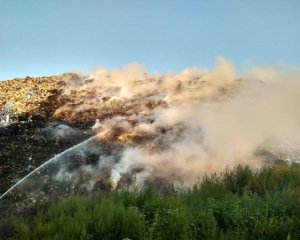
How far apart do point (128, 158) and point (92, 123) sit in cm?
312

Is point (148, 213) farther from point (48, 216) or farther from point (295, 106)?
point (295, 106)

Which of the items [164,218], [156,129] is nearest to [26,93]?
[156,129]

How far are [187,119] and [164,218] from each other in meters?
7.36

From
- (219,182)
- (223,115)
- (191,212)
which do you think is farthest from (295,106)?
(191,212)

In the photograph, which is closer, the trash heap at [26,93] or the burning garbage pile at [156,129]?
the burning garbage pile at [156,129]

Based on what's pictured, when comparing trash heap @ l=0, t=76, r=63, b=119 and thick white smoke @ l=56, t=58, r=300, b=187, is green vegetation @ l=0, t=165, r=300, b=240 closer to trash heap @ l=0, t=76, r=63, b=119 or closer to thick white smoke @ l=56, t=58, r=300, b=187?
thick white smoke @ l=56, t=58, r=300, b=187

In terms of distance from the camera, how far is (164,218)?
247 inches

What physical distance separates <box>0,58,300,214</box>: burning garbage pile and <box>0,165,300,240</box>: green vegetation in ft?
4.90

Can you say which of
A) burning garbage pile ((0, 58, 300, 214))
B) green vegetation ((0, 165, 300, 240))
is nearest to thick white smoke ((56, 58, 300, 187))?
burning garbage pile ((0, 58, 300, 214))

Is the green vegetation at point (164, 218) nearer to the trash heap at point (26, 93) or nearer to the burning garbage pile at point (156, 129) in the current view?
the burning garbage pile at point (156, 129)

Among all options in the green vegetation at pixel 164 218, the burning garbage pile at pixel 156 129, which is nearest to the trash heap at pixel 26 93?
the burning garbage pile at pixel 156 129

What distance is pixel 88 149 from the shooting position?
456 inches

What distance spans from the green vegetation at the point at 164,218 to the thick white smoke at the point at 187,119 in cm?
279

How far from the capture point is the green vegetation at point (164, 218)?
5980 mm
